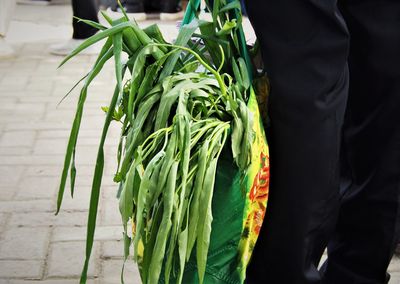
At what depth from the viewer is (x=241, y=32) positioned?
1.84 m

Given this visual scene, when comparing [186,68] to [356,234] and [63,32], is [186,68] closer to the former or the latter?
[356,234]

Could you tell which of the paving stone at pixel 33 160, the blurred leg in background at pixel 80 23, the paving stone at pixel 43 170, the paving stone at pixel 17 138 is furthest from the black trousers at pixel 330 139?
the blurred leg in background at pixel 80 23

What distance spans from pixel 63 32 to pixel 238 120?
4.39 metres

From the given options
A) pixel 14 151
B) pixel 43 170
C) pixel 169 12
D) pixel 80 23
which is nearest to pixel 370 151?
pixel 43 170

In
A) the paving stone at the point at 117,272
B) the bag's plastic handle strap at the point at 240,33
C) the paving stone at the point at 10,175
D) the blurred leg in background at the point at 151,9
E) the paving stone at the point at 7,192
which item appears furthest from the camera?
the blurred leg in background at the point at 151,9

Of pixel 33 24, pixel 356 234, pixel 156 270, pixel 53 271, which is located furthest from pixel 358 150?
pixel 33 24

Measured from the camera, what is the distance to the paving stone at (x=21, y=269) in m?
2.42

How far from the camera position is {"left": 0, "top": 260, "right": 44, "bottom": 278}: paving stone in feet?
7.93

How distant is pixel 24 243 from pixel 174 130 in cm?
113

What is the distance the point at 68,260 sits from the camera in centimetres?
252

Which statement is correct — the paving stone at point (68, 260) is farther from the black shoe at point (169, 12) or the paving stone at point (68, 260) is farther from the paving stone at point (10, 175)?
the black shoe at point (169, 12)

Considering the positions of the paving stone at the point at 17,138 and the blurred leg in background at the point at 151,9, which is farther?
the blurred leg in background at the point at 151,9

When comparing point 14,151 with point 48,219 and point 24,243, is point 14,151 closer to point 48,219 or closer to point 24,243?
point 48,219

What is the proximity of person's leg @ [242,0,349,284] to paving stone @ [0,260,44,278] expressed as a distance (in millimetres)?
766
